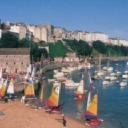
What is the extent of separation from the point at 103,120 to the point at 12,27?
310 ft

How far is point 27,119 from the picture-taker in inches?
1069

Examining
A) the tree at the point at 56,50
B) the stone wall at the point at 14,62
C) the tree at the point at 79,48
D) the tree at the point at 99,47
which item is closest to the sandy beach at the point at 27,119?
the stone wall at the point at 14,62

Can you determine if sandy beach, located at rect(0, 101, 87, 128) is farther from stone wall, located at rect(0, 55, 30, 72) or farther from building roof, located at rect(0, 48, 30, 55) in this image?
building roof, located at rect(0, 48, 30, 55)

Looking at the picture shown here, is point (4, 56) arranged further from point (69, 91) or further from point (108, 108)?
point (108, 108)

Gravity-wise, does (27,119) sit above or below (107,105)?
above

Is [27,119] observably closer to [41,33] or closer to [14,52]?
[14,52]

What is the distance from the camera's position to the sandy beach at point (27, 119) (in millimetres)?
25547

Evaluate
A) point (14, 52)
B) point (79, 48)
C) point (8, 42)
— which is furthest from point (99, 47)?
point (14, 52)

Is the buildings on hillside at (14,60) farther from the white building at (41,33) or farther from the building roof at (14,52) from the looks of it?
the white building at (41,33)

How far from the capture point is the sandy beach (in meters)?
25.5

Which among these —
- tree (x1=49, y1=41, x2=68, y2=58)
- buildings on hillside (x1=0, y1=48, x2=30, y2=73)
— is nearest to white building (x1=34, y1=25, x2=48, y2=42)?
tree (x1=49, y1=41, x2=68, y2=58)

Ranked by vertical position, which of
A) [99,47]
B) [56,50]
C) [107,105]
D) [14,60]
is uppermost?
[99,47]

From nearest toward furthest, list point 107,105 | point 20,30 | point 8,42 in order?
1. point 107,105
2. point 8,42
3. point 20,30

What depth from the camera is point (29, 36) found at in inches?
4936
